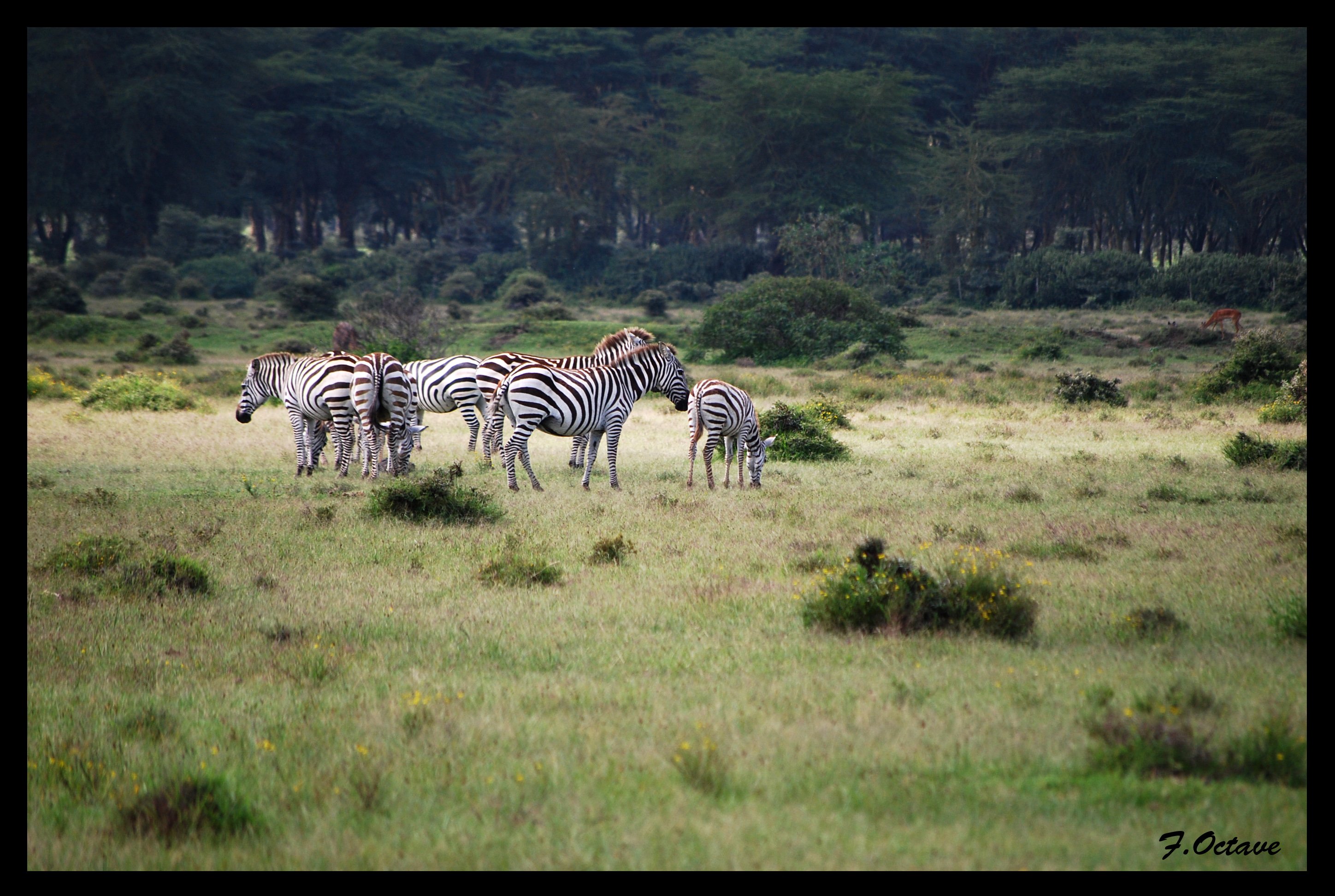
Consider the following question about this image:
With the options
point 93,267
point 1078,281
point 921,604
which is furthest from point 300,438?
point 93,267

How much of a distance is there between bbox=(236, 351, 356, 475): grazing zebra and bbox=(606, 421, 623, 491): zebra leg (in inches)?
165

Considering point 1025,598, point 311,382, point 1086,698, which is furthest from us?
point 311,382

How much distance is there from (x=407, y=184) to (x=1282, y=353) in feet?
220

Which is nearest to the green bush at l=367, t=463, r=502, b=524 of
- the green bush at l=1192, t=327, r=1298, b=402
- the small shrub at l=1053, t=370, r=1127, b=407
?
the small shrub at l=1053, t=370, r=1127, b=407

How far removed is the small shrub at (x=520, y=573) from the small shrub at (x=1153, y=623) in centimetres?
479

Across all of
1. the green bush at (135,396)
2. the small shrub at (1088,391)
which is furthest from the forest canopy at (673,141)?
the green bush at (135,396)

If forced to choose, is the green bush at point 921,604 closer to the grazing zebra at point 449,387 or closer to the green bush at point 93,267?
the grazing zebra at point 449,387

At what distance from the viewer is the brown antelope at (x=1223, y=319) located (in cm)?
4194

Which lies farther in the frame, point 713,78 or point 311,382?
point 713,78

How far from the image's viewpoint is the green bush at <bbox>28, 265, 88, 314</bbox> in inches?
1740

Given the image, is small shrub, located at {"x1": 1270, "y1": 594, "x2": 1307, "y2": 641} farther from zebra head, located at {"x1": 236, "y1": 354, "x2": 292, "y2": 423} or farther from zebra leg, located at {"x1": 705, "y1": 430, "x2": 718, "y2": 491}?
zebra head, located at {"x1": 236, "y1": 354, "x2": 292, "y2": 423}

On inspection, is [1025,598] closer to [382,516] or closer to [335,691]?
[335,691]

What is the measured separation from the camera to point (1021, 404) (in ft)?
91.4
